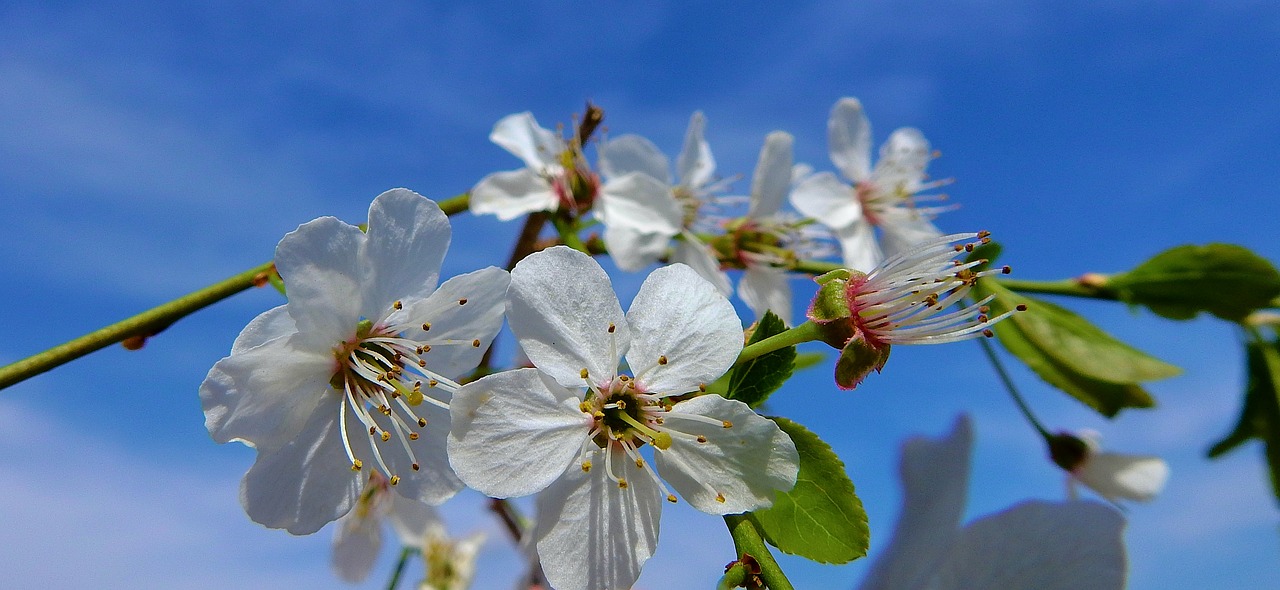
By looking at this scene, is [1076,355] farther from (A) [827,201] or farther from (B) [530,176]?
(B) [530,176]

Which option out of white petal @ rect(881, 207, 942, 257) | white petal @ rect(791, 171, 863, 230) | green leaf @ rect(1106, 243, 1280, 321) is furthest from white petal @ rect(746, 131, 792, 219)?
green leaf @ rect(1106, 243, 1280, 321)

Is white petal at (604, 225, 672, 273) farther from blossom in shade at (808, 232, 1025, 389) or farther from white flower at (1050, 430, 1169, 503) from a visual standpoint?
white flower at (1050, 430, 1169, 503)

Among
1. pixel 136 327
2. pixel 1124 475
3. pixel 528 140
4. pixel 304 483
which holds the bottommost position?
pixel 1124 475

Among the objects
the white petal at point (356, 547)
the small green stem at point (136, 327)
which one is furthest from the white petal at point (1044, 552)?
the white petal at point (356, 547)

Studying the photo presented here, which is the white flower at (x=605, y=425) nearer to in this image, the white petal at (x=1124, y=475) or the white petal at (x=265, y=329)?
the white petal at (x=265, y=329)

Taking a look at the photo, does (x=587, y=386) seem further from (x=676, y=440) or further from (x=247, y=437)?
(x=247, y=437)

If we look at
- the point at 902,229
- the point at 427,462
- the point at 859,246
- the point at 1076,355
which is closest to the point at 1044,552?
the point at 427,462
